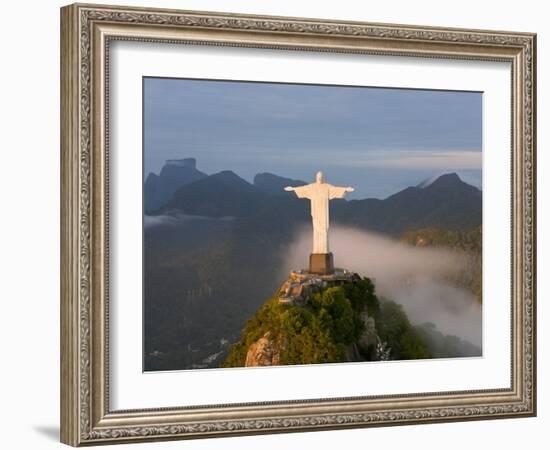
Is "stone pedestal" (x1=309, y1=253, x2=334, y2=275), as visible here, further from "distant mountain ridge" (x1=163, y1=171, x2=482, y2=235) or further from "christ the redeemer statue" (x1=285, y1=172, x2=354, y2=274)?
"distant mountain ridge" (x1=163, y1=171, x2=482, y2=235)

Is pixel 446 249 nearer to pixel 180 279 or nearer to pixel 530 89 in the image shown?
pixel 530 89

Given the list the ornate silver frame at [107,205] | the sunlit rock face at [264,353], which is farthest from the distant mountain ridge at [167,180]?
the sunlit rock face at [264,353]

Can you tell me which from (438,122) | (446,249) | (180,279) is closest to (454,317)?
(446,249)

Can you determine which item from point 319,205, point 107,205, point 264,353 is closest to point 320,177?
point 319,205

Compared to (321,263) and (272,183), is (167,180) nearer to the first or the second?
(272,183)

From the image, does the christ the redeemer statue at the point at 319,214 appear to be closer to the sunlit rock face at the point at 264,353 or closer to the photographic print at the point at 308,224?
the photographic print at the point at 308,224

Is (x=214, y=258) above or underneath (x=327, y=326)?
above

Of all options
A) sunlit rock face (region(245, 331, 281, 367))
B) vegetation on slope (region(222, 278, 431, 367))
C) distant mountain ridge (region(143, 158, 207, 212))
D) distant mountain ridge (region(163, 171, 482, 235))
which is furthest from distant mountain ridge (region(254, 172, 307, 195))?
sunlit rock face (region(245, 331, 281, 367))
